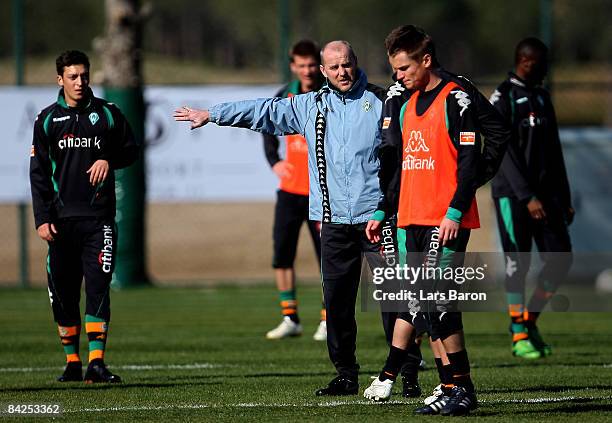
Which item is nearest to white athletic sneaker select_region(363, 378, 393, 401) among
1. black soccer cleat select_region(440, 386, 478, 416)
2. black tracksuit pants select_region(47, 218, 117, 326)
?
black soccer cleat select_region(440, 386, 478, 416)

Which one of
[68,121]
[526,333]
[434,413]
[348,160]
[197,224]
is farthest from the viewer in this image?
[197,224]

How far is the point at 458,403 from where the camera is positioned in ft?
23.6

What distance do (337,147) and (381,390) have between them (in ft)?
5.04

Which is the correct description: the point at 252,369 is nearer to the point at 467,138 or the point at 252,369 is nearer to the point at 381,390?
the point at 381,390

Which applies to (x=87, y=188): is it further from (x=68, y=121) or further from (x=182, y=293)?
(x=182, y=293)

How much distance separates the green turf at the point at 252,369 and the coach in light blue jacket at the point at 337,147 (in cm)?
76

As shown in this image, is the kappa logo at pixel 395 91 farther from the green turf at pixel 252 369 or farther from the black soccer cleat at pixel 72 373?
the black soccer cleat at pixel 72 373

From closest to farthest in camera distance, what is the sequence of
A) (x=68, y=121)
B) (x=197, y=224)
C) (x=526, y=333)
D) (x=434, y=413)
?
(x=434, y=413)
(x=68, y=121)
(x=526, y=333)
(x=197, y=224)

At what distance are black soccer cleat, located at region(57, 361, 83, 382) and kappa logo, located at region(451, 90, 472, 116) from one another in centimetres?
372

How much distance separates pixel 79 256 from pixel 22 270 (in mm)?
10303

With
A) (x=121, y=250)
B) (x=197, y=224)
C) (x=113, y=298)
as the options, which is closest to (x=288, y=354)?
(x=113, y=298)

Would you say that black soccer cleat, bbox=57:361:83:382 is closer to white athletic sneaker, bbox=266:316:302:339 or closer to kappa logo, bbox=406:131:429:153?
white athletic sneaker, bbox=266:316:302:339

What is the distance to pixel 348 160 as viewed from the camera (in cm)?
796

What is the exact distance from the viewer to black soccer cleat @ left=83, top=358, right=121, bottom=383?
29.9 ft
